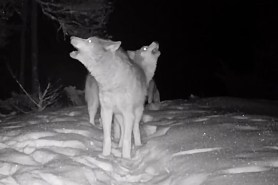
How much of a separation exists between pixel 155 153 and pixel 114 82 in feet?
3.69

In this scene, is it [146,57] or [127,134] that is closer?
[127,134]

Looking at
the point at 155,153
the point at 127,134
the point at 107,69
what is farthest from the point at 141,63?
the point at 155,153

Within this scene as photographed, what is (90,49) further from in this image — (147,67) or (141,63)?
(147,67)

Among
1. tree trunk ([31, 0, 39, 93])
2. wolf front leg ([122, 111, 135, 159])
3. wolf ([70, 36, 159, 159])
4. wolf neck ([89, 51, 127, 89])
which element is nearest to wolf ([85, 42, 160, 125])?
wolf ([70, 36, 159, 159])

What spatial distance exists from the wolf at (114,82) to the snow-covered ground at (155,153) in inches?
17.8

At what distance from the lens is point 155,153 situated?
5.50 m

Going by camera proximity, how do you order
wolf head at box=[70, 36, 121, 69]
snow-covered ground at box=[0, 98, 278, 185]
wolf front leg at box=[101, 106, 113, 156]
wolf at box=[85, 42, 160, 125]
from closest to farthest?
snow-covered ground at box=[0, 98, 278, 185] < wolf head at box=[70, 36, 121, 69] < wolf front leg at box=[101, 106, 113, 156] < wolf at box=[85, 42, 160, 125]

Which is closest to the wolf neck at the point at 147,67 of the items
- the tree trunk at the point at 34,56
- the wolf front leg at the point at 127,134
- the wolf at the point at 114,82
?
the wolf at the point at 114,82

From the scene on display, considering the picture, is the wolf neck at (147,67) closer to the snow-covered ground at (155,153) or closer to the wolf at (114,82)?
the wolf at (114,82)

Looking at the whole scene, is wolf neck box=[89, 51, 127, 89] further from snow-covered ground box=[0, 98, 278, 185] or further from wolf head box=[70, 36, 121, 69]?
snow-covered ground box=[0, 98, 278, 185]

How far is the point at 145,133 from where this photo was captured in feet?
22.5

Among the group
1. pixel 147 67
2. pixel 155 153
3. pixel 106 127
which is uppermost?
pixel 147 67

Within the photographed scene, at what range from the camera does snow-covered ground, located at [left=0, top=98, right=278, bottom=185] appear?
423cm

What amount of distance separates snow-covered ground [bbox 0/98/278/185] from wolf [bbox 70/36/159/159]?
0.45 m
